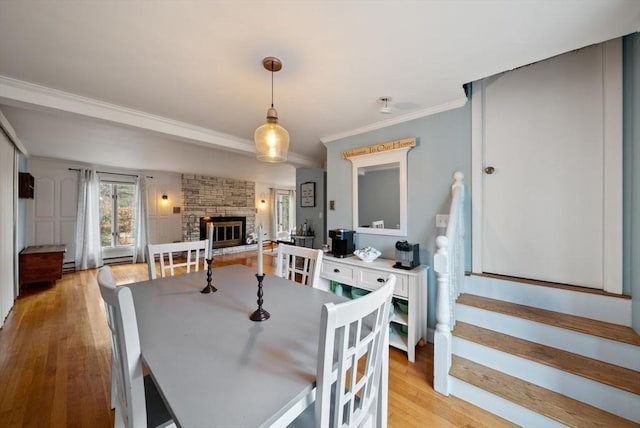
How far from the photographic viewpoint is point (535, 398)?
4.67 ft

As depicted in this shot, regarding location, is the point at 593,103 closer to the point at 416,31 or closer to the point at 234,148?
the point at 416,31

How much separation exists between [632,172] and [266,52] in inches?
98.9

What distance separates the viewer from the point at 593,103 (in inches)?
68.2

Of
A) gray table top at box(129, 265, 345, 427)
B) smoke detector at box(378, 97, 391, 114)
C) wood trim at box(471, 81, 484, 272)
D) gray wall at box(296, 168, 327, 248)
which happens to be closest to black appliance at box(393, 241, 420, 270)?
wood trim at box(471, 81, 484, 272)

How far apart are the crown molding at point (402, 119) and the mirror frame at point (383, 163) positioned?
0.31 metres

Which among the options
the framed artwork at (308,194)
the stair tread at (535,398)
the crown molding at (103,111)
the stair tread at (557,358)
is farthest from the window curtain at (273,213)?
the stair tread at (535,398)

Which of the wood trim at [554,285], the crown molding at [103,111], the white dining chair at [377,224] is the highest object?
the crown molding at [103,111]

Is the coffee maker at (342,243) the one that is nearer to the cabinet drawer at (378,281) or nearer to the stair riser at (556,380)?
the cabinet drawer at (378,281)

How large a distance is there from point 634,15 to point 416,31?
1099 millimetres

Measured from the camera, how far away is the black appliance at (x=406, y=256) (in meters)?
2.23

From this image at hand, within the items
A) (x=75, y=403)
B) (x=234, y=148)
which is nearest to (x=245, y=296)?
(x=75, y=403)

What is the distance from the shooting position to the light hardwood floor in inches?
58.6

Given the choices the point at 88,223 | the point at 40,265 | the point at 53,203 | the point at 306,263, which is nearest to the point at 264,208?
the point at 88,223

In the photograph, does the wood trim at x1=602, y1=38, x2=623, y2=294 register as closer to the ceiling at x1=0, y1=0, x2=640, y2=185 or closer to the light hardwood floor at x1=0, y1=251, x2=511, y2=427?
the ceiling at x1=0, y1=0, x2=640, y2=185
